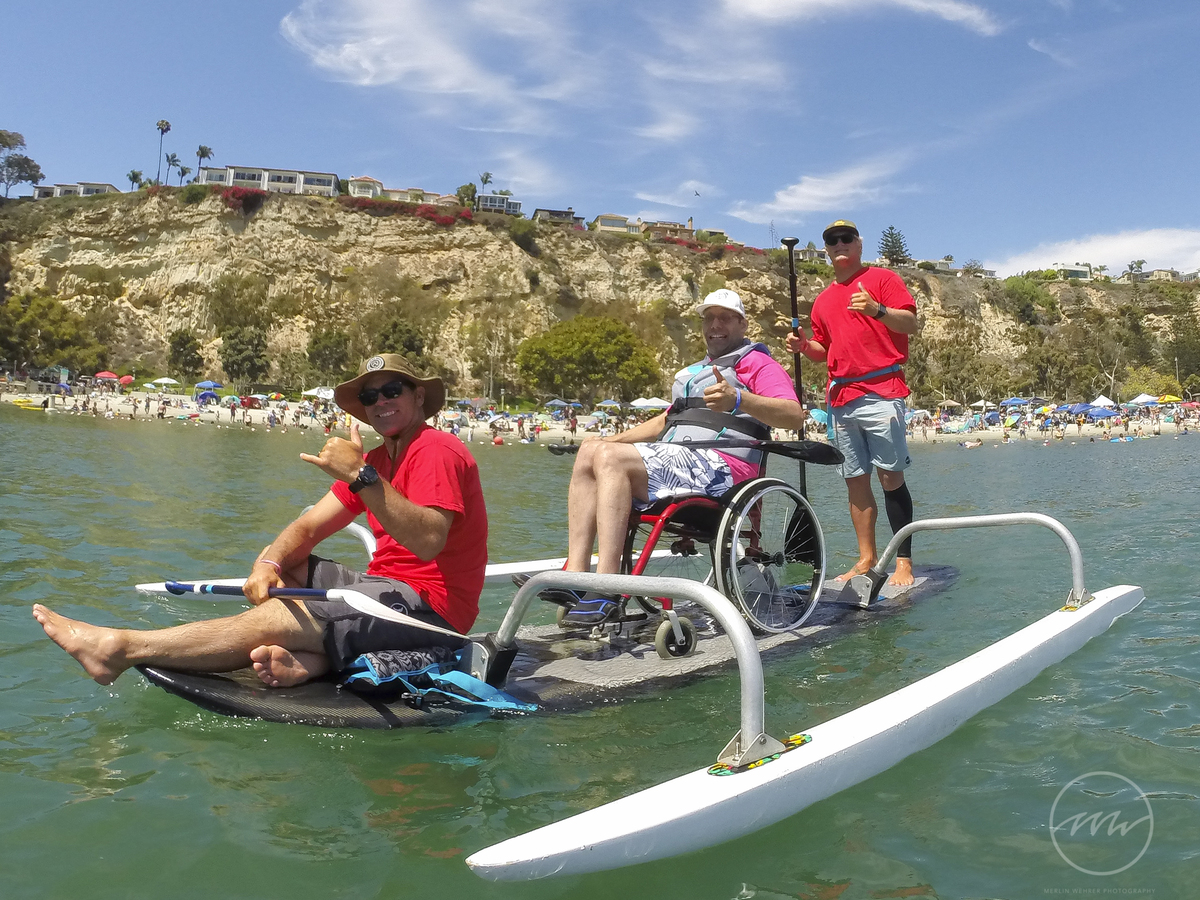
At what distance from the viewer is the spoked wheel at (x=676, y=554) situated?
468 centimetres

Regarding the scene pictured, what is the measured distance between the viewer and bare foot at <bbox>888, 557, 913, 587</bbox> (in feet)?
20.8

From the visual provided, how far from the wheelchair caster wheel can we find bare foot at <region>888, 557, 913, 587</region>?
2529 mm

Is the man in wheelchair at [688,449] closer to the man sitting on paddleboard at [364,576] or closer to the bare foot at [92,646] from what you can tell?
the man sitting on paddleboard at [364,576]

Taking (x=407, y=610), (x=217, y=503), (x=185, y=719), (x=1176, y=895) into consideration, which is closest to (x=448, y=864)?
(x=407, y=610)

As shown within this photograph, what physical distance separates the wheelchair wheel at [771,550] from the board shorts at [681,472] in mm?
165

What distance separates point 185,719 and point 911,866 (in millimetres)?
2753

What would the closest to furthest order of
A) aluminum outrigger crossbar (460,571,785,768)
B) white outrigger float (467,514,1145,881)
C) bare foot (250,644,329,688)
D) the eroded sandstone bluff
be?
white outrigger float (467,514,1145,881)
aluminum outrigger crossbar (460,571,785,768)
bare foot (250,644,329,688)
the eroded sandstone bluff

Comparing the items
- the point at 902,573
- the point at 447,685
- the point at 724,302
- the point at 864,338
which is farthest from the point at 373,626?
the point at 864,338

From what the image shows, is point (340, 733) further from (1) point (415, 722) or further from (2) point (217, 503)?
(2) point (217, 503)

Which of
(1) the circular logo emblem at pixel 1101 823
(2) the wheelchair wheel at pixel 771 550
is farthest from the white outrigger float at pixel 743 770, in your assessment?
(2) the wheelchair wheel at pixel 771 550

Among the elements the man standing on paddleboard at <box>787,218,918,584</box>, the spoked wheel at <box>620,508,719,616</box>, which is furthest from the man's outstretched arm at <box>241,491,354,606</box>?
the man standing on paddleboard at <box>787,218,918,584</box>

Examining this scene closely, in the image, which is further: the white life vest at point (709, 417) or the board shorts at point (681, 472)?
the white life vest at point (709, 417)

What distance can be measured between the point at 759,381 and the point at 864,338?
64.7 inches

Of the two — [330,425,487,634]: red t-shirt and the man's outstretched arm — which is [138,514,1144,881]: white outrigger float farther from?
the man's outstretched arm
